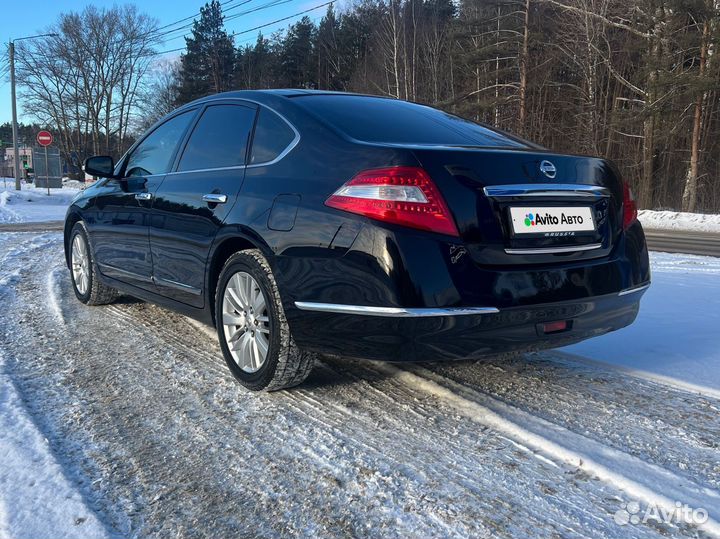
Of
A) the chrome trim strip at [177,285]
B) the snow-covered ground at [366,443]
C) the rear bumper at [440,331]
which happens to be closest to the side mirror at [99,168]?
the chrome trim strip at [177,285]

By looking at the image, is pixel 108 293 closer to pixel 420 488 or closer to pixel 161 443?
pixel 161 443

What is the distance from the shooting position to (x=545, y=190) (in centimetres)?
263

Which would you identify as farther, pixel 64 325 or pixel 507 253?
pixel 64 325

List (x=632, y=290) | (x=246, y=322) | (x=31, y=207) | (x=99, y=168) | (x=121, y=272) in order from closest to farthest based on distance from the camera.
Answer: (x=632, y=290), (x=246, y=322), (x=121, y=272), (x=99, y=168), (x=31, y=207)

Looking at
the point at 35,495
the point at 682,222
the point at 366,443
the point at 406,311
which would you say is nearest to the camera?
the point at 35,495

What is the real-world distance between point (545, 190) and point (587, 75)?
2605cm

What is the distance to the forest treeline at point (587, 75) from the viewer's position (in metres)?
20.6

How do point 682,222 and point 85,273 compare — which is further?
point 682,222

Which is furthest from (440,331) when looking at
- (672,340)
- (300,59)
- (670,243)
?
(300,59)

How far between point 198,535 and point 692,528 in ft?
5.09

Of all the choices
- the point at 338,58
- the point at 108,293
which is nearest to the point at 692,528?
the point at 108,293

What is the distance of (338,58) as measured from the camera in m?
48.7

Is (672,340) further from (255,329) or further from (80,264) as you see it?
(80,264)

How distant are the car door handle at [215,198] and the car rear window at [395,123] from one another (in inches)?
25.6
